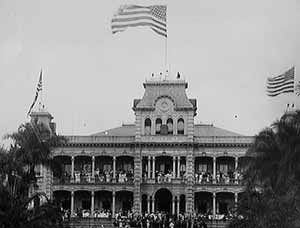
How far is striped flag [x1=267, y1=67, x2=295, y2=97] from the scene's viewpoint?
2152 inches

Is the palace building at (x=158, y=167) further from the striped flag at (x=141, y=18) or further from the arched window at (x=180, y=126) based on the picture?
the striped flag at (x=141, y=18)

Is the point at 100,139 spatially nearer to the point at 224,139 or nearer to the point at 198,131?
the point at 198,131

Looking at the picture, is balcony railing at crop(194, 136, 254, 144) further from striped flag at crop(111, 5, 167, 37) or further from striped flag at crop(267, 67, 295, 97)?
striped flag at crop(111, 5, 167, 37)

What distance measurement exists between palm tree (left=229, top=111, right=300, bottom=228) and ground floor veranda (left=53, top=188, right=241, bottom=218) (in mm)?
18123

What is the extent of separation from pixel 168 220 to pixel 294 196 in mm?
23365

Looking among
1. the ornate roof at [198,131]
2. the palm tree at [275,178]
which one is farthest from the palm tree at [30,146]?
the ornate roof at [198,131]

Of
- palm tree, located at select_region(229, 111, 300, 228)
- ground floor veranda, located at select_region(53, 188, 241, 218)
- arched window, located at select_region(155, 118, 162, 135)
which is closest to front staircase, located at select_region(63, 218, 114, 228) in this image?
ground floor veranda, located at select_region(53, 188, 241, 218)

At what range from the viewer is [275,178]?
49.4 m

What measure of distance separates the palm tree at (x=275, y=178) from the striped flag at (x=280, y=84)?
10.9 ft

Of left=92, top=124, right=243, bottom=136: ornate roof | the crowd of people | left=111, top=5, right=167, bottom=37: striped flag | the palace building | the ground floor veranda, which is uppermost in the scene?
left=111, top=5, right=167, bottom=37: striped flag

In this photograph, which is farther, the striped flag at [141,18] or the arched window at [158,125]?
the arched window at [158,125]

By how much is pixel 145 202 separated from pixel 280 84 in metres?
23.8

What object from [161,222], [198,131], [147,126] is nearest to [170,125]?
[147,126]

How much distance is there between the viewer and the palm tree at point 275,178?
41125mm
